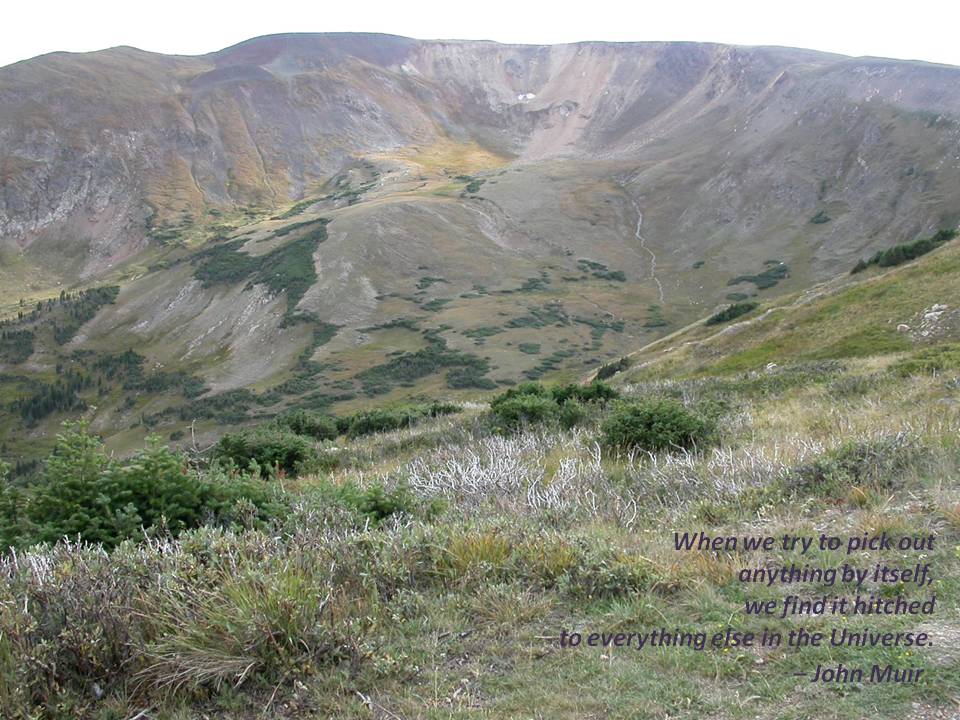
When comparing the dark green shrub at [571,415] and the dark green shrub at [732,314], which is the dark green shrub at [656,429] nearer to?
the dark green shrub at [571,415]

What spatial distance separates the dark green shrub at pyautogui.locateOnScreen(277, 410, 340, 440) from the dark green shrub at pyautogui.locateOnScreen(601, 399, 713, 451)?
11.7 m

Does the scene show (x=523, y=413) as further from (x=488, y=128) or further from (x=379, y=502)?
(x=488, y=128)

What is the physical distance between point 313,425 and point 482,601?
676 inches

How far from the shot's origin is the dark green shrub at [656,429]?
9.56 metres

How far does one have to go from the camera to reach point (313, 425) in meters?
20.6

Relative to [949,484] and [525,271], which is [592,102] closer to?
[525,271]

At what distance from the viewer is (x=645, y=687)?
335 centimetres

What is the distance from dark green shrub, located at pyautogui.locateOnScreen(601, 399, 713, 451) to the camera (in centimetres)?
956

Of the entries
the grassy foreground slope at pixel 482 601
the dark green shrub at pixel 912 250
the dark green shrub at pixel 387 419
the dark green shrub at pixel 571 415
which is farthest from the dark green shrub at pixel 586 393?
the dark green shrub at pixel 912 250

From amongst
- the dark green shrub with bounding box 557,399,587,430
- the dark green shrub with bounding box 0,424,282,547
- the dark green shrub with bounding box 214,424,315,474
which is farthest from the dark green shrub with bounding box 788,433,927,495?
the dark green shrub with bounding box 214,424,315,474

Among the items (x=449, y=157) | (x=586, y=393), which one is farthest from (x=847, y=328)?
(x=449, y=157)

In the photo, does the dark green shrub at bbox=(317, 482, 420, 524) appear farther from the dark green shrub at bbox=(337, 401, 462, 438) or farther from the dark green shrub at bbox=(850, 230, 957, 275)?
the dark green shrub at bbox=(850, 230, 957, 275)

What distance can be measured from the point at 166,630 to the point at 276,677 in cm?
68

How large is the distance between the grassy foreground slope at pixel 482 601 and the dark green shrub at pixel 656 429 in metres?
2.25
